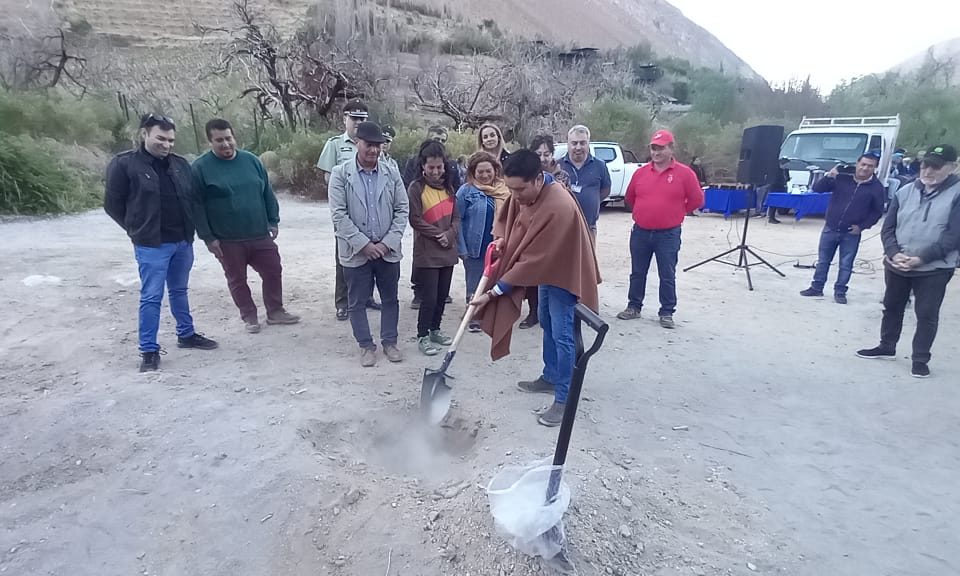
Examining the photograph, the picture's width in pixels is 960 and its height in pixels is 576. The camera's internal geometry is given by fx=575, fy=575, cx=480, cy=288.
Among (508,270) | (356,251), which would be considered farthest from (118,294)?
Result: (508,270)

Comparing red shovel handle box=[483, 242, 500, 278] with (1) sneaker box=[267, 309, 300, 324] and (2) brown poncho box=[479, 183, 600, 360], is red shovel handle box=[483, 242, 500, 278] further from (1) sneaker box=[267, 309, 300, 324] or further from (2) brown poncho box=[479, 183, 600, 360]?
(1) sneaker box=[267, 309, 300, 324]

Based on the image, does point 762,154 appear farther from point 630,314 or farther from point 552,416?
point 552,416

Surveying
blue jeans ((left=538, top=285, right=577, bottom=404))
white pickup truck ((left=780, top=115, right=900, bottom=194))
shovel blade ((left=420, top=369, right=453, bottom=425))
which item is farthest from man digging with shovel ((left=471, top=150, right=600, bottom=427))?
white pickup truck ((left=780, top=115, right=900, bottom=194))

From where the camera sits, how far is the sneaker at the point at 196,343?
4.27 m

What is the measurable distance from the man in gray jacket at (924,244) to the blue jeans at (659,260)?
1.55 meters

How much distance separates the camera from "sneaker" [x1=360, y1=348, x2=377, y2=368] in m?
4.10

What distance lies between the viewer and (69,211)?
969 centimetres

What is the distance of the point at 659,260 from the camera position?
5.07 metres

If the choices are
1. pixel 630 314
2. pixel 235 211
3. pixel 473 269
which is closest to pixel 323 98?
pixel 235 211

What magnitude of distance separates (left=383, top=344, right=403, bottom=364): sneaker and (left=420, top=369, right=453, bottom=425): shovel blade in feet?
2.31

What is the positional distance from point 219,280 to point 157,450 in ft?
11.4

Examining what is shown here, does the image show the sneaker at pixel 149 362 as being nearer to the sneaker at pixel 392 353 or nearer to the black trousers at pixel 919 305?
the sneaker at pixel 392 353

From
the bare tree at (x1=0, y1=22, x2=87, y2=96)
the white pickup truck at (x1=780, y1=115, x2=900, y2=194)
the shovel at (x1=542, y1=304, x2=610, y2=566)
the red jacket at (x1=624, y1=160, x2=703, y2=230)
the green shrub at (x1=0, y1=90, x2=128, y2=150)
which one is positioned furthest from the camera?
the bare tree at (x1=0, y1=22, x2=87, y2=96)

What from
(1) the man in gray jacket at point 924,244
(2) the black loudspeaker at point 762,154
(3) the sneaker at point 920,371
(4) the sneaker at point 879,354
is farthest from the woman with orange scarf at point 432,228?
(2) the black loudspeaker at point 762,154
